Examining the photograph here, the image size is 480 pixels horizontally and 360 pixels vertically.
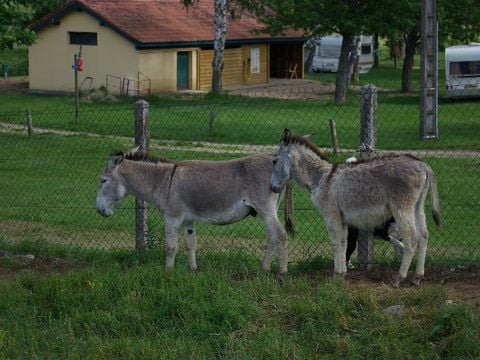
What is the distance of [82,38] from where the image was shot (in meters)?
44.0

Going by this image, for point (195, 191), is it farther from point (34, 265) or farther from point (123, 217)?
point (123, 217)

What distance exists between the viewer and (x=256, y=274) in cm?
998

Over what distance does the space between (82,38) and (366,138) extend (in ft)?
116

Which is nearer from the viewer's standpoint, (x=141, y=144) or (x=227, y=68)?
(x=141, y=144)

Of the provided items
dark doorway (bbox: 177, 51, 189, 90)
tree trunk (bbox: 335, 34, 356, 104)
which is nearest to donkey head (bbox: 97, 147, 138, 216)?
tree trunk (bbox: 335, 34, 356, 104)

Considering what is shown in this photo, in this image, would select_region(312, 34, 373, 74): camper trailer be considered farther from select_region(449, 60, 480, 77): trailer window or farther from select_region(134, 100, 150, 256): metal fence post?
select_region(134, 100, 150, 256): metal fence post

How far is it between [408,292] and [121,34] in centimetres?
3443

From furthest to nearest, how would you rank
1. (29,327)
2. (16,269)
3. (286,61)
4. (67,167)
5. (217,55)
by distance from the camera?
(286,61) → (217,55) → (67,167) → (16,269) → (29,327)

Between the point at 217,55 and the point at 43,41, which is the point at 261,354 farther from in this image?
the point at 43,41

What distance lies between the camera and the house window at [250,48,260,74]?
49.2 metres

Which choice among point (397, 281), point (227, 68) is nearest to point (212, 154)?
point (397, 281)

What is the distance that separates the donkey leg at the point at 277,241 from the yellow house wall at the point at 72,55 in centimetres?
3310

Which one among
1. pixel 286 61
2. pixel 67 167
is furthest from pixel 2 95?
pixel 67 167

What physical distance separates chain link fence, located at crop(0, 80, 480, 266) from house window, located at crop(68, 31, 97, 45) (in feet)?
18.1
